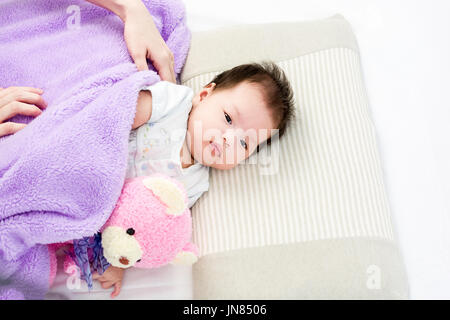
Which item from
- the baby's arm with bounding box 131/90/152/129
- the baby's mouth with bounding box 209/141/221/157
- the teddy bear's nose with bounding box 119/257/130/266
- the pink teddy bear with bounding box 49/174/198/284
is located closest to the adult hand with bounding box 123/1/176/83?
the baby's arm with bounding box 131/90/152/129

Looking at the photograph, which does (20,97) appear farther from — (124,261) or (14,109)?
(124,261)

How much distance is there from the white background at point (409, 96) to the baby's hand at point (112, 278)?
0.77 meters

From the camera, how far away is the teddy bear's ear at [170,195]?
0.86 metres

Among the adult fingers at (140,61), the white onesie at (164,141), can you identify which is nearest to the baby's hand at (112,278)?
the white onesie at (164,141)

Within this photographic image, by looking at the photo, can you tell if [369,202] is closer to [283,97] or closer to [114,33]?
[283,97]

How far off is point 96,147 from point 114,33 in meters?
0.39

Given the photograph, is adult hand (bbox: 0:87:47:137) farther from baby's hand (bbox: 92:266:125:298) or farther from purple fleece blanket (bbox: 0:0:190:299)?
baby's hand (bbox: 92:266:125:298)

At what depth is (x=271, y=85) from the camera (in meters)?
1.03

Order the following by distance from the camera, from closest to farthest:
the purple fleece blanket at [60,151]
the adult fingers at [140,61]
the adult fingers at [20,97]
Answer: the purple fleece blanket at [60,151] < the adult fingers at [20,97] < the adult fingers at [140,61]

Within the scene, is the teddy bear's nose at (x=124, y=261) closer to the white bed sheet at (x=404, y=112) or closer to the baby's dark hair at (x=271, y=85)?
the white bed sheet at (x=404, y=112)

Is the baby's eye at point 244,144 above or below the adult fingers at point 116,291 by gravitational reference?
above

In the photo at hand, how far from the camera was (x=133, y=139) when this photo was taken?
3.34ft

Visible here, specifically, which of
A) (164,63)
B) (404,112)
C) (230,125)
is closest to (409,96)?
(404,112)
